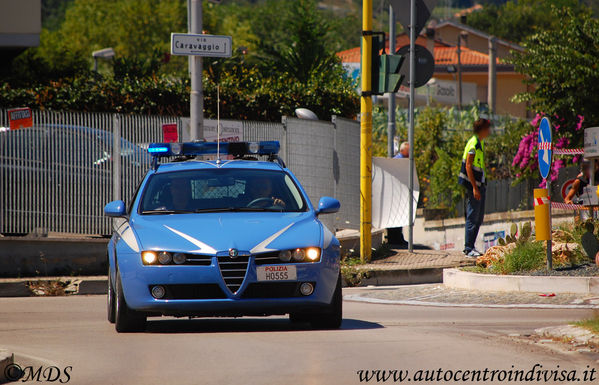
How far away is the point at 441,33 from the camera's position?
101 meters

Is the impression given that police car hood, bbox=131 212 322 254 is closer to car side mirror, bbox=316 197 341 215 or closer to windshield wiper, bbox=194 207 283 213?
windshield wiper, bbox=194 207 283 213

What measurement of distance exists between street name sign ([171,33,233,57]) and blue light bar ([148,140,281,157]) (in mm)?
4121

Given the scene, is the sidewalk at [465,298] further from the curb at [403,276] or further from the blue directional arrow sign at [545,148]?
the blue directional arrow sign at [545,148]

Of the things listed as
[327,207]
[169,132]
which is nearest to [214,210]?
[327,207]

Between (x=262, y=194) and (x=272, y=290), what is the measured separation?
1.40m

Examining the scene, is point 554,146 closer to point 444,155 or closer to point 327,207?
point 444,155

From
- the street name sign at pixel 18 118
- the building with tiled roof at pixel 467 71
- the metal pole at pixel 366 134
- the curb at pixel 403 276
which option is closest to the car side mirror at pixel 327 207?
the curb at pixel 403 276

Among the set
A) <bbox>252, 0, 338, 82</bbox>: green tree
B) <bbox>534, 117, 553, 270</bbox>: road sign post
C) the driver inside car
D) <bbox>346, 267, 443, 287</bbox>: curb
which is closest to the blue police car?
the driver inside car

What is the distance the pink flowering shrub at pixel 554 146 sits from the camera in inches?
914

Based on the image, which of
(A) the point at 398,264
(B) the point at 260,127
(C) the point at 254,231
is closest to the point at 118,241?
(C) the point at 254,231

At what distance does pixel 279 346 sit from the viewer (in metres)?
8.51

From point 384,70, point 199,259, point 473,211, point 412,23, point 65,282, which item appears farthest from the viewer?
point 412,23

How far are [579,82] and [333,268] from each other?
1409 centimetres

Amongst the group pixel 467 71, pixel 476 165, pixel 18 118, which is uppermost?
pixel 467 71
